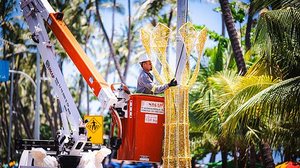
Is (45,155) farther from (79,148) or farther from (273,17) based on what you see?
(273,17)

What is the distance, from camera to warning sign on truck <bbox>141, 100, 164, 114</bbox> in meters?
14.8

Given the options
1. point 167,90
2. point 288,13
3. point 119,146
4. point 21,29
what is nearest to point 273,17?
point 288,13

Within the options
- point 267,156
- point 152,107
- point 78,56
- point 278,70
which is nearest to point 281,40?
point 278,70

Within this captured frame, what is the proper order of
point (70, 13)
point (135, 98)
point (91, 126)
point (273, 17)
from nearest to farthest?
point (135, 98), point (273, 17), point (91, 126), point (70, 13)

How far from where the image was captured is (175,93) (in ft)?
49.4

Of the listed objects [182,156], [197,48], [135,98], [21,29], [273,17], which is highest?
[21,29]

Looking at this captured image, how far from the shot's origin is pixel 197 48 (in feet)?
51.1

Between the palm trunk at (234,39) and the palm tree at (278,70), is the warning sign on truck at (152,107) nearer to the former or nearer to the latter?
the palm tree at (278,70)

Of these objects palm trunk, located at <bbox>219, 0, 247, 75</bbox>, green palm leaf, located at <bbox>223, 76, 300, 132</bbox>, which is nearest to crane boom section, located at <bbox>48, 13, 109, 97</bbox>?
green palm leaf, located at <bbox>223, 76, 300, 132</bbox>

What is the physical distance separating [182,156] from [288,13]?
5165 mm

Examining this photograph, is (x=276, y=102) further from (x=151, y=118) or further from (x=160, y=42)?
(x=151, y=118)

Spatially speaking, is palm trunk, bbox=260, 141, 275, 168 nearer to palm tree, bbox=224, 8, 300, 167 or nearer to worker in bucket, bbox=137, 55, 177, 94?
palm tree, bbox=224, 8, 300, 167

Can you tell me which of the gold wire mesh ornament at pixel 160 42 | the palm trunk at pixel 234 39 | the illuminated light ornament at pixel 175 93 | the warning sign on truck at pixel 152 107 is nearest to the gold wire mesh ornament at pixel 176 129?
the illuminated light ornament at pixel 175 93

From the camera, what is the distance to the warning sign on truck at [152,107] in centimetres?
1480
